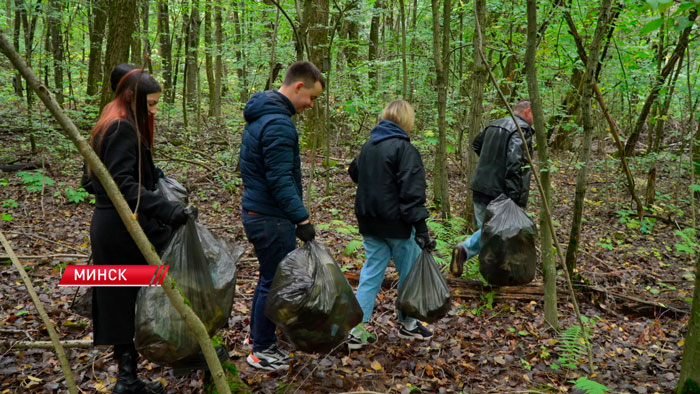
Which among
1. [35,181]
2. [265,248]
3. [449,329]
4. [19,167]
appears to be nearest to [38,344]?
[265,248]

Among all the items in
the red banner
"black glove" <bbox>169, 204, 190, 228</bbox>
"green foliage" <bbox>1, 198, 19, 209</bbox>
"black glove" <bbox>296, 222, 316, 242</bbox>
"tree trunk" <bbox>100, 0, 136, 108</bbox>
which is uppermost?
"tree trunk" <bbox>100, 0, 136, 108</bbox>

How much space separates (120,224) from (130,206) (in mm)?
130

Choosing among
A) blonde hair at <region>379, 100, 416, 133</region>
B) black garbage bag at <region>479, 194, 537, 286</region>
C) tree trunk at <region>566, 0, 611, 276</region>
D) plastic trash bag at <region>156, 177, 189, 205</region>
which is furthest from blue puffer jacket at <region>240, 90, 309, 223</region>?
tree trunk at <region>566, 0, 611, 276</region>

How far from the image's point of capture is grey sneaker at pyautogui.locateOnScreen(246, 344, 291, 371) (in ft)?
9.73

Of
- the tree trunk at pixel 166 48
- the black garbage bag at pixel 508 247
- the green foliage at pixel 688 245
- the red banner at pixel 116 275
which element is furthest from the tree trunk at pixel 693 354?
the tree trunk at pixel 166 48

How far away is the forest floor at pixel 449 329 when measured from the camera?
2955 millimetres

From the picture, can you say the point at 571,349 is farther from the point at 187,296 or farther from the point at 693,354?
the point at 187,296

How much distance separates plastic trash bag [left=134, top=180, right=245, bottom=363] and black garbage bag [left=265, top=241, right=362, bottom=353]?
1.10ft

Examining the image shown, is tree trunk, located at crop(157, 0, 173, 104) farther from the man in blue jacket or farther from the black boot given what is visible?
the black boot

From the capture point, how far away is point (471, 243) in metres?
4.47

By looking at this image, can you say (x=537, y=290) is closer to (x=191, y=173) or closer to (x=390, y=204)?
(x=390, y=204)

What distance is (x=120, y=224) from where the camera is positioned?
2.33 m

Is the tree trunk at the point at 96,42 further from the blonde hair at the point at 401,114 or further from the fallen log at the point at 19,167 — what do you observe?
the blonde hair at the point at 401,114

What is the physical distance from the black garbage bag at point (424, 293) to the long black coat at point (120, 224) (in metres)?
1.72
